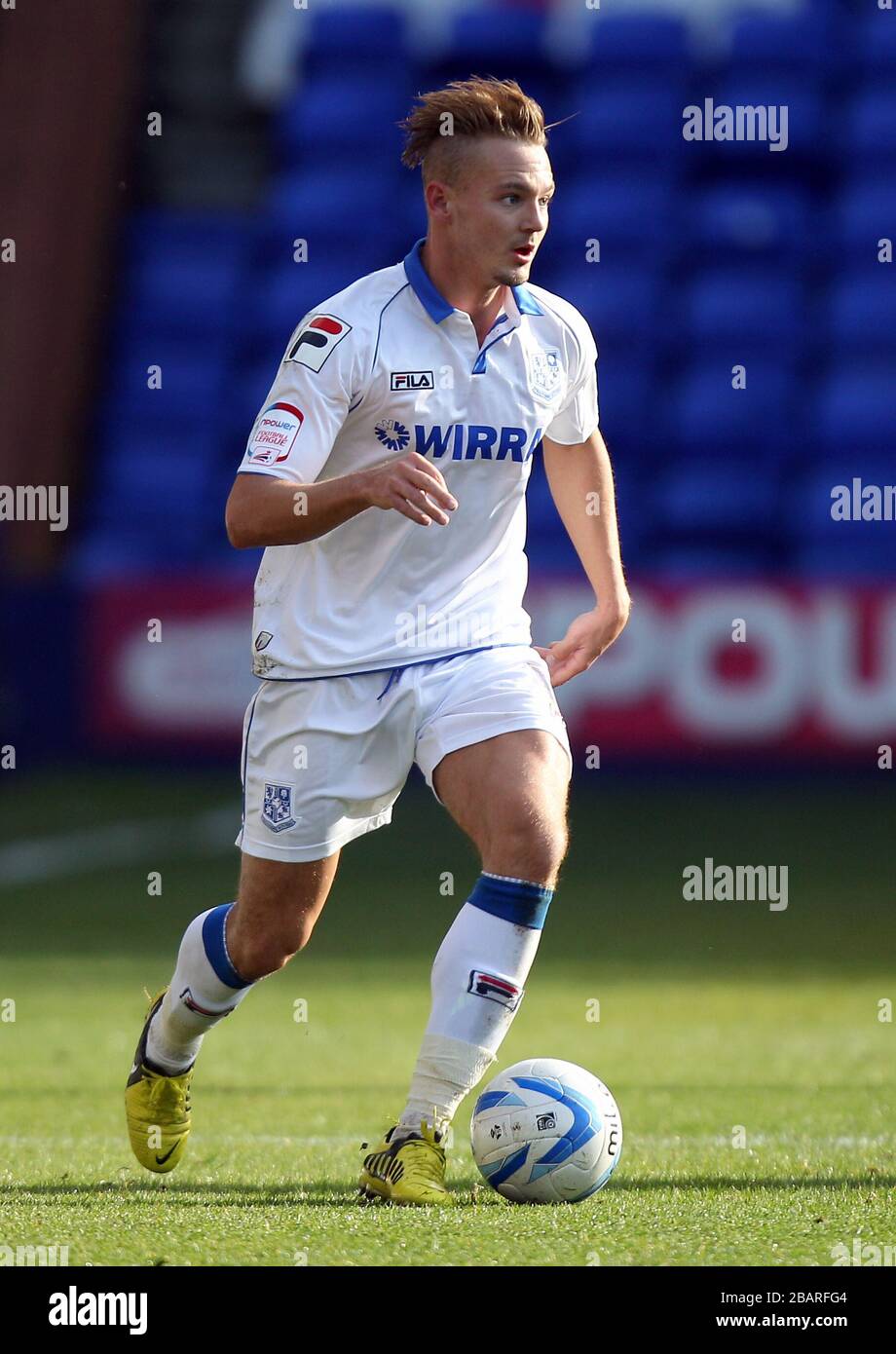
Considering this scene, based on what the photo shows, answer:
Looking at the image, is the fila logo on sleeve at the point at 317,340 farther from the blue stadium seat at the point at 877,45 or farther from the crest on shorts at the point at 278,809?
the blue stadium seat at the point at 877,45

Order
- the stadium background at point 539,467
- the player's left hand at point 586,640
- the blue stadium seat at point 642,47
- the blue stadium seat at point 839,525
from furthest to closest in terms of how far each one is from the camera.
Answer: the blue stadium seat at point 642,47, the blue stadium seat at point 839,525, the stadium background at point 539,467, the player's left hand at point 586,640

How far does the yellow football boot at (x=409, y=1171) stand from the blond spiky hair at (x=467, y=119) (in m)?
1.88

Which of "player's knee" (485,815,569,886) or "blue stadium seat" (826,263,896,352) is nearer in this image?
"player's knee" (485,815,569,886)

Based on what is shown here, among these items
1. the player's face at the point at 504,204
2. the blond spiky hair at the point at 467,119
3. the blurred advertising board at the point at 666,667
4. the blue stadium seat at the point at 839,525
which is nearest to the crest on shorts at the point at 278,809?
the player's face at the point at 504,204

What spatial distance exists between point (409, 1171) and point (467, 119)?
2030 mm

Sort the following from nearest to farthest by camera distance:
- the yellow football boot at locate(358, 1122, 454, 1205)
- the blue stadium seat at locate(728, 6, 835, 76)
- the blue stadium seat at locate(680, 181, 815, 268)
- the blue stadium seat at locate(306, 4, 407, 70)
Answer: the yellow football boot at locate(358, 1122, 454, 1205)
the blue stadium seat at locate(680, 181, 815, 268)
the blue stadium seat at locate(728, 6, 835, 76)
the blue stadium seat at locate(306, 4, 407, 70)

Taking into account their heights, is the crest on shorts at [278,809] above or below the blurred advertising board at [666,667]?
below

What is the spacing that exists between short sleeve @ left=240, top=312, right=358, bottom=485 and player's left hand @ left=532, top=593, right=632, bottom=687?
2.50 feet

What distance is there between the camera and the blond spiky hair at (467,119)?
4129mm

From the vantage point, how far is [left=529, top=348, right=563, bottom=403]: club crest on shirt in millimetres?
A: 4309

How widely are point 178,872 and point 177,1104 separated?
5604 millimetres

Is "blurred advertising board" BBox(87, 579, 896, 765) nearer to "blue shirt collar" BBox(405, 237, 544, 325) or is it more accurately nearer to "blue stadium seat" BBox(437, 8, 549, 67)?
"blue stadium seat" BBox(437, 8, 549, 67)

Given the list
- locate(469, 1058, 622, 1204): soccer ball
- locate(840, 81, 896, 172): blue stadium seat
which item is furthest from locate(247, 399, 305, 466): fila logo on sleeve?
locate(840, 81, 896, 172): blue stadium seat

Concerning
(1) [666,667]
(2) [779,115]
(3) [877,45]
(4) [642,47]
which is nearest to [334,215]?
(4) [642,47]
